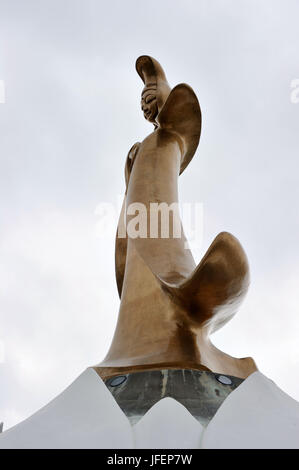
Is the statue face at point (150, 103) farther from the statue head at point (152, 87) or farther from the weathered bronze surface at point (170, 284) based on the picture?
the weathered bronze surface at point (170, 284)

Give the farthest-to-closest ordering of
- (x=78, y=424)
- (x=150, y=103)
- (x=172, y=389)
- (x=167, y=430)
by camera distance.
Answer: (x=150, y=103)
(x=172, y=389)
(x=78, y=424)
(x=167, y=430)

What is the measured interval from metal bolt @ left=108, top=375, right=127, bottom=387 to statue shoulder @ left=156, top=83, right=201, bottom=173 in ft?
10.6

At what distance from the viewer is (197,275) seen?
13.9 feet

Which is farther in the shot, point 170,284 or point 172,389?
point 170,284

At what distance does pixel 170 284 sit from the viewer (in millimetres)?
4938

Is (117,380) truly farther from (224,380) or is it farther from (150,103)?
(150,103)

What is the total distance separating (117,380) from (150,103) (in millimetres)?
4050

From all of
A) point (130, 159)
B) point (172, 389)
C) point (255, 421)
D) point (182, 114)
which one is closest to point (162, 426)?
point (255, 421)

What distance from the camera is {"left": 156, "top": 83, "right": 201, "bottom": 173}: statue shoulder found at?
6238mm

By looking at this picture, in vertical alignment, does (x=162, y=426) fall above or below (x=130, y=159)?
below

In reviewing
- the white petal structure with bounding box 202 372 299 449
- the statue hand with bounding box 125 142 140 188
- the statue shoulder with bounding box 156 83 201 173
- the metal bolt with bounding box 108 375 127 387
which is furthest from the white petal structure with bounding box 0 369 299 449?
the statue hand with bounding box 125 142 140 188
